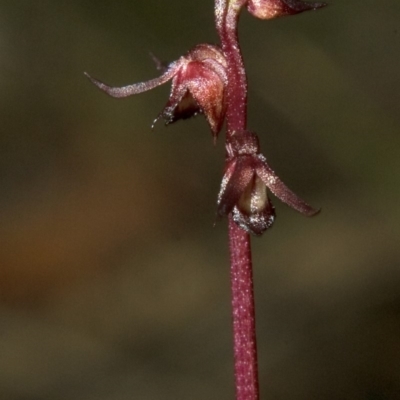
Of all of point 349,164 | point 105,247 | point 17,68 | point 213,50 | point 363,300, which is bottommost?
point 213,50

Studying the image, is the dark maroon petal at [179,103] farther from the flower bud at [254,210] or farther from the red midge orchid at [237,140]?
the flower bud at [254,210]

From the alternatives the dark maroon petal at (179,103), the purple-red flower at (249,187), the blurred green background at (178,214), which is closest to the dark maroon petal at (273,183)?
the purple-red flower at (249,187)

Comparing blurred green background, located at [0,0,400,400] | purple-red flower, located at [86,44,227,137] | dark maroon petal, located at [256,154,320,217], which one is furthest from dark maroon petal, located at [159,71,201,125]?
blurred green background, located at [0,0,400,400]

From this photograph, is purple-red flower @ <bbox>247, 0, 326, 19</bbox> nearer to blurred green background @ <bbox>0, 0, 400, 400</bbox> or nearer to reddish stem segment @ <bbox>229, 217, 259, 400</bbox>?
reddish stem segment @ <bbox>229, 217, 259, 400</bbox>

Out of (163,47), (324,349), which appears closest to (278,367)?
(324,349)

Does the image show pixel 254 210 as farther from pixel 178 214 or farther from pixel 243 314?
pixel 178 214

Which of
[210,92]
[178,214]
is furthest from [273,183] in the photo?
[178,214]

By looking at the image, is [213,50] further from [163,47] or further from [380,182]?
[163,47]
